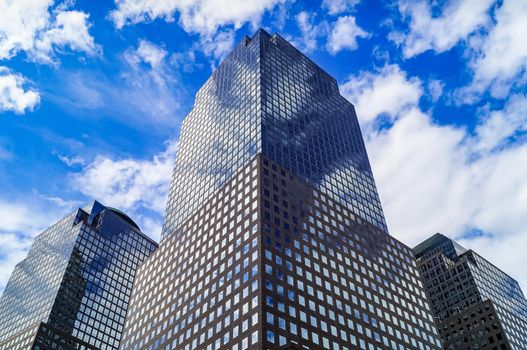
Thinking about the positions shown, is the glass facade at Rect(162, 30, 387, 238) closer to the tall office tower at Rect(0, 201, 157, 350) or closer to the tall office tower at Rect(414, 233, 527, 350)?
the tall office tower at Rect(414, 233, 527, 350)

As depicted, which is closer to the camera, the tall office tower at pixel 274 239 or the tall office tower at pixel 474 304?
the tall office tower at pixel 274 239

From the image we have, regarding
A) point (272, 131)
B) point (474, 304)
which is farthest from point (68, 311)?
point (474, 304)

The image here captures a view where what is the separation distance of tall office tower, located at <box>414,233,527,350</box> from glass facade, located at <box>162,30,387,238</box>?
161 feet

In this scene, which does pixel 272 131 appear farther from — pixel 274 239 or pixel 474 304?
pixel 474 304

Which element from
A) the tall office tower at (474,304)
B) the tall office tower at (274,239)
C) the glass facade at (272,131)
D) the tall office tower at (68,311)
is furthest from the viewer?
the tall office tower at (68,311)

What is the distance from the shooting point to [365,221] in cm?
13550

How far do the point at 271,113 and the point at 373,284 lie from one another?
5337 centimetres

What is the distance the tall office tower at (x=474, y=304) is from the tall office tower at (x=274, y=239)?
1571 inches

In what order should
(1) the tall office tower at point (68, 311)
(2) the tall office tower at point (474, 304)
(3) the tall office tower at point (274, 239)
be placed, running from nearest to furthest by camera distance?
(3) the tall office tower at point (274, 239), (2) the tall office tower at point (474, 304), (1) the tall office tower at point (68, 311)

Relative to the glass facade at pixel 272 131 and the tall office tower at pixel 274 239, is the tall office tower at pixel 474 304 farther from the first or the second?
the glass facade at pixel 272 131

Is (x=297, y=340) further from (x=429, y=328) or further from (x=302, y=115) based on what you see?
(x=302, y=115)

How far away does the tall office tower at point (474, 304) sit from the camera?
155000 mm

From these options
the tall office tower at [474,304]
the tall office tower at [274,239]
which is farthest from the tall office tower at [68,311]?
the tall office tower at [474,304]

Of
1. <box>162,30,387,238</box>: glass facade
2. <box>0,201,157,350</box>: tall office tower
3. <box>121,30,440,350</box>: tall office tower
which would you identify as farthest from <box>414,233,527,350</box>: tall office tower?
<box>0,201,157,350</box>: tall office tower
